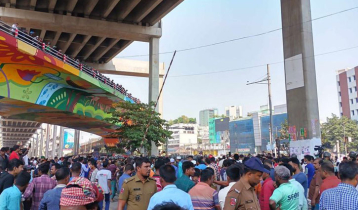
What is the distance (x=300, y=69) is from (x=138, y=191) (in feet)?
54.9

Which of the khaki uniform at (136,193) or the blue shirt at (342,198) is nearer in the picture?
the blue shirt at (342,198)

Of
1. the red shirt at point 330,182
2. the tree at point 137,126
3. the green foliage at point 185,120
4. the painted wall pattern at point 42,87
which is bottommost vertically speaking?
the red shirt at point 330,182

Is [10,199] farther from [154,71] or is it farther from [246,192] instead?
[154,71]

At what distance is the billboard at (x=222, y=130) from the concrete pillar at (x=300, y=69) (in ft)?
251

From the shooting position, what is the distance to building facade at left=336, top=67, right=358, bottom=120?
6744cm

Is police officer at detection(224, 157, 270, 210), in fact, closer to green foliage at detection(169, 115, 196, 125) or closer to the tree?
the tree

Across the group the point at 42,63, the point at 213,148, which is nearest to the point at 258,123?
the point at 213,148

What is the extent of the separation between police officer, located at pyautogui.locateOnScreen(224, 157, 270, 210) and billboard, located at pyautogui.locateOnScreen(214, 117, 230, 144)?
9266cm

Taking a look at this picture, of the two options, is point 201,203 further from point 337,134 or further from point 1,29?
point 337,134

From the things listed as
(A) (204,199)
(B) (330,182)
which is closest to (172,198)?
(A) (204,199)

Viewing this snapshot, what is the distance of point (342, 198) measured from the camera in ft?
11.8

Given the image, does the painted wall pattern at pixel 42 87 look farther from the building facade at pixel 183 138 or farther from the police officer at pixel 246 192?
the building facade at pixel 183 138

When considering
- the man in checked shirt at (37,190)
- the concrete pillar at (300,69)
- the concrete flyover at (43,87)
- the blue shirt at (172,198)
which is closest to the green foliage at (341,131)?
the concrete pillar at (300,69)

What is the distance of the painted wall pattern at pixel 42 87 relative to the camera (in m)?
16.9
